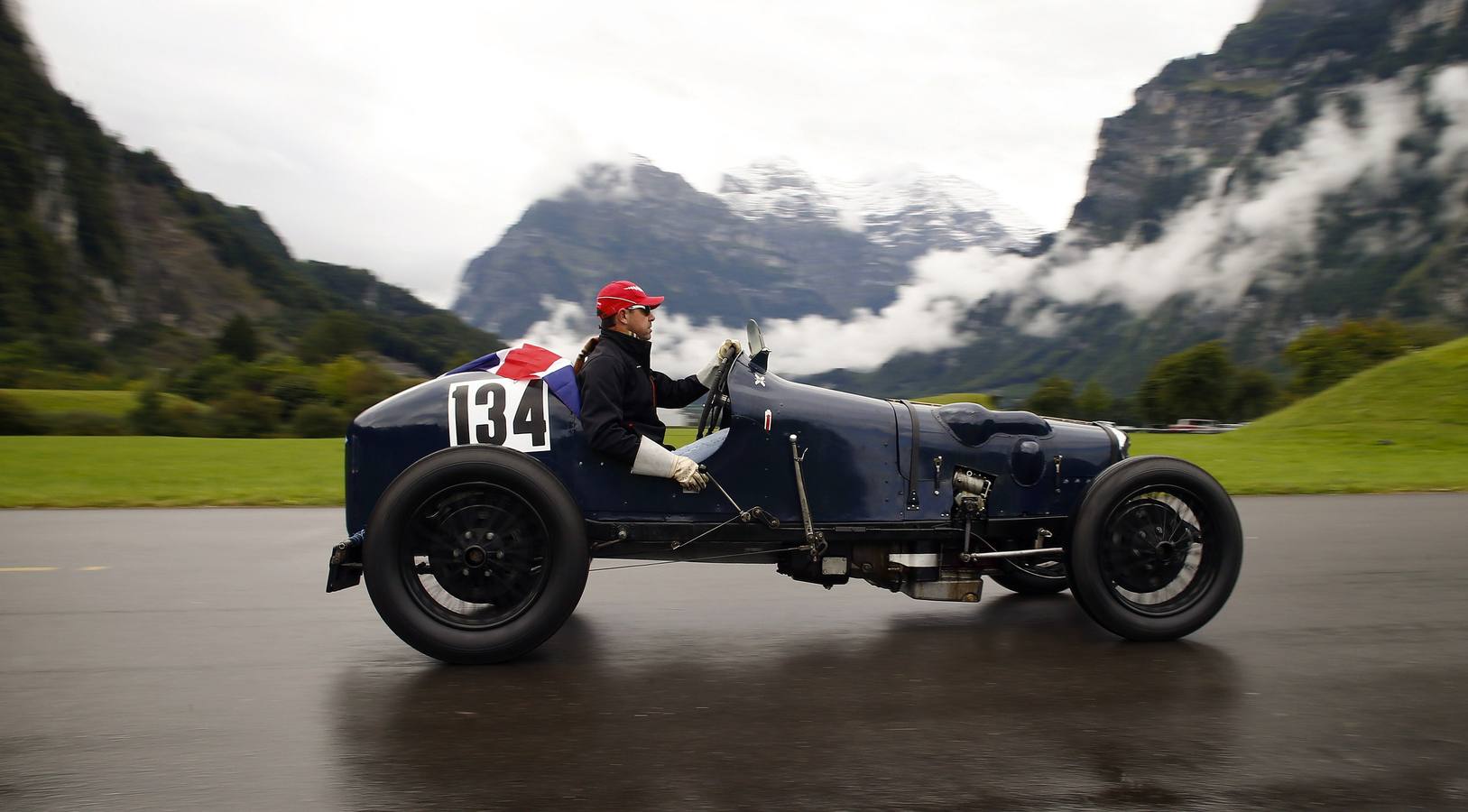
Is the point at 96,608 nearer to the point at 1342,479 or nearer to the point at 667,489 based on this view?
the point at 667,489

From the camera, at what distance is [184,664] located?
4.73 metres

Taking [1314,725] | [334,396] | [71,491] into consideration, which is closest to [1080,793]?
[1314,725]

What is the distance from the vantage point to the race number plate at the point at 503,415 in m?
4.96

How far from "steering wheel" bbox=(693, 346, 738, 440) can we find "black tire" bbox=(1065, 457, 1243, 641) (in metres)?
1.76

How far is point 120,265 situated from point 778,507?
478ft

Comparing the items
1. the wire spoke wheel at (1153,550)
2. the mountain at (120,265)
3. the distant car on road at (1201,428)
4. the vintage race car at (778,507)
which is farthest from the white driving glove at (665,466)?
the mountain at (120,265)

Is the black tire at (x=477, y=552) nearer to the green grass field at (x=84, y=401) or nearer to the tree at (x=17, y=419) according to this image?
the tree at (x=17, y=419)

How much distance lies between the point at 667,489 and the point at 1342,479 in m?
13.1

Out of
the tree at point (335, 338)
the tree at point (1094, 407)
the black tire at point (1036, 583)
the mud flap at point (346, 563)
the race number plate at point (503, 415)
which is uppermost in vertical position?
the tree at point (335, 338)

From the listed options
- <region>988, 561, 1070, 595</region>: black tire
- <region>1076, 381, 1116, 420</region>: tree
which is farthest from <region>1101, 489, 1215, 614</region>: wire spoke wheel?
<region>1076, 381, 1116, 420</region>: tree

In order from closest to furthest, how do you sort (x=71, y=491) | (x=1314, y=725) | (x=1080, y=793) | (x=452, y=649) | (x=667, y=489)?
(x=1080, y=793) → (x=1314, y=725) → (x=452, y=649) → (x=667, y=489) → (x=71, y=491)

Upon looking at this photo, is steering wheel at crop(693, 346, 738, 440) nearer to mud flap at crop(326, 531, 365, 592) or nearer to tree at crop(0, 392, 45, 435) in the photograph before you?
mud flap at crop(326, 531, 365, 592)

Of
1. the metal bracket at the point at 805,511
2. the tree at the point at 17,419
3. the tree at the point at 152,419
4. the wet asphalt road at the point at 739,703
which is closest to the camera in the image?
the wet asphalt road at the point at 739,703

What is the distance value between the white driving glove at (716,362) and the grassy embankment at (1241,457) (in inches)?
33.4
